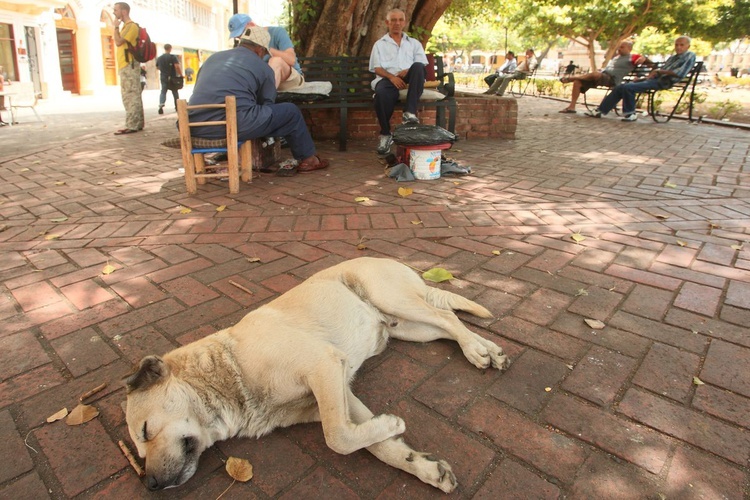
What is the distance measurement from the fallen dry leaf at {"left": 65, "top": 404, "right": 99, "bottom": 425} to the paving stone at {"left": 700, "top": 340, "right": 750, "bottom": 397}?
8.81ft

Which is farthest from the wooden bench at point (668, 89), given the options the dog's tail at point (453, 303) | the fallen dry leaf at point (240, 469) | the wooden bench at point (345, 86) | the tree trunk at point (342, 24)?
the fallen dry leaf at point (240, 469)

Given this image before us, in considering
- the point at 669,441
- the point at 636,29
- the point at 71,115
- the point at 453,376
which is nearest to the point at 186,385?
the point at 453,376

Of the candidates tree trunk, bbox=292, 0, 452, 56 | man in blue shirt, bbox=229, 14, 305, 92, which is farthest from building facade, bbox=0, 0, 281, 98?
man in blue shirt, bbox=229, 14, 305, 92

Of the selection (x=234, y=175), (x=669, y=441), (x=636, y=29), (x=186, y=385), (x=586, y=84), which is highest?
(x=636, y=29)

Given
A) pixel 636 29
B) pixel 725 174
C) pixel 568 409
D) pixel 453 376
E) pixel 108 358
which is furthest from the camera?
pixel 636 29

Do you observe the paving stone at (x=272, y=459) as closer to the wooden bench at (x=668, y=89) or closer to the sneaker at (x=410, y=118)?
the sneaker at (x=410, y=118)

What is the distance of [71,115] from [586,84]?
1406cm

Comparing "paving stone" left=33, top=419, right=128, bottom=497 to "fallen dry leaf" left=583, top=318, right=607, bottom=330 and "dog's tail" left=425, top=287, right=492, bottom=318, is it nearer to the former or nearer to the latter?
"dog's tail" left=425, top=287, right=492, bottom=318

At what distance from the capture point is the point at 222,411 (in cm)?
184

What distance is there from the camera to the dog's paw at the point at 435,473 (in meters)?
1.65

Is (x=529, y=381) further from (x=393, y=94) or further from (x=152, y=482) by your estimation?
(x=393, y=94)

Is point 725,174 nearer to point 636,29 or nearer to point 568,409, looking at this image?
point 568,409

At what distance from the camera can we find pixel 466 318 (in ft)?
8.85

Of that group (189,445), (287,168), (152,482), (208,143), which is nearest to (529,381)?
(189,445)
